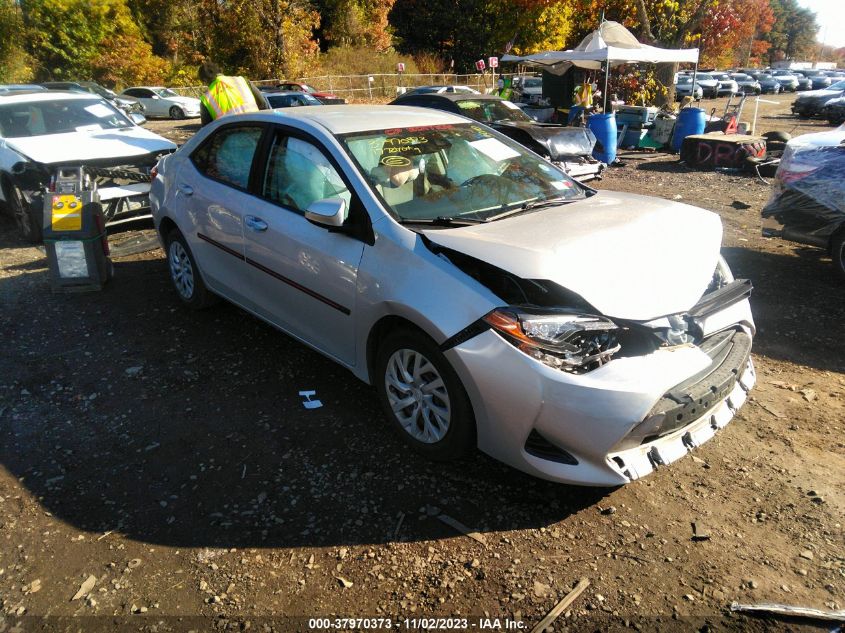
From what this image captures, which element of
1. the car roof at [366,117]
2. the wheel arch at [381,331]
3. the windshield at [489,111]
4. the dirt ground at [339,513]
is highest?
the car roof at [366,117]

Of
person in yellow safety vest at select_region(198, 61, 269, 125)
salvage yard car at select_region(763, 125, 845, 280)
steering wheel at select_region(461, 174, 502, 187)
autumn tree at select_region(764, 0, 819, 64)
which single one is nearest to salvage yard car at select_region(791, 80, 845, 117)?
salvage yard car at select_region(763, 125, 845, 280)

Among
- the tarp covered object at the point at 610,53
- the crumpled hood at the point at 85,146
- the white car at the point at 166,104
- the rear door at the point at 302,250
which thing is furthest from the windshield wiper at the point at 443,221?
the white car at the point at 166,104

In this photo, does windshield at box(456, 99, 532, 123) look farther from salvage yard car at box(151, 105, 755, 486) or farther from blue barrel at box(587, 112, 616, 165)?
salvage yard car at box(151, 105, 755, 486)

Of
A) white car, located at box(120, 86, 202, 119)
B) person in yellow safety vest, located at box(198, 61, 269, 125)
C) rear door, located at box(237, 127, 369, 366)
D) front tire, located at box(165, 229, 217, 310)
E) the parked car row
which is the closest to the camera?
rear door, located at box(237, 127, 369, 366)

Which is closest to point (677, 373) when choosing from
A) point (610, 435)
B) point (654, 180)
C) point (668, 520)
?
point (610, 435)

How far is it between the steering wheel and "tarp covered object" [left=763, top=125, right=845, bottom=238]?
3696mm

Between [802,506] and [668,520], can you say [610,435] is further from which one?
[802,506]

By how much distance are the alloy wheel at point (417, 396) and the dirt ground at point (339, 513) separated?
22 centimetres

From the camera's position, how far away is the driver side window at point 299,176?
12.4ft

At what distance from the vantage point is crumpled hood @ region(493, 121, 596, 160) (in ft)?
35.3

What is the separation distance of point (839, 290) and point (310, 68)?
36047mm

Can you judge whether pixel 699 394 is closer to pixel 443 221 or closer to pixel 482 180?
pixel 443 221

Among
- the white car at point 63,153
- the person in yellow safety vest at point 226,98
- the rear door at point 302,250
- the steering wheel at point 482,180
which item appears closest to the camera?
the rear door at point 302,250

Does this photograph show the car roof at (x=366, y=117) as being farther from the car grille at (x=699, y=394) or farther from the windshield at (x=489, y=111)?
the windshield at (x=489, y=111)
